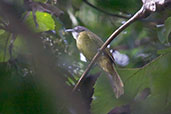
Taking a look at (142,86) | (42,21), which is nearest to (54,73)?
(42,21)

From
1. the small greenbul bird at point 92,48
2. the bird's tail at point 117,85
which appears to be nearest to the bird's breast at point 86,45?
the small greenbul bird at point 92,48

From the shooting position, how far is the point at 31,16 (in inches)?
48.5

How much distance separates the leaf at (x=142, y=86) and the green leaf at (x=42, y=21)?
0.30 metres

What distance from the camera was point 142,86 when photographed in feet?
3.94

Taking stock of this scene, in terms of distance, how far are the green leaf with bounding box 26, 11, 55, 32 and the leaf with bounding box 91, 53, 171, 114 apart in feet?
0.97

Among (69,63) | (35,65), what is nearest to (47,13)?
(35,65)

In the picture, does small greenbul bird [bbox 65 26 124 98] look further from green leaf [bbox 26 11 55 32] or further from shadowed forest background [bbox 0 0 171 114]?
green leaf [bbox 26 11 55 32]

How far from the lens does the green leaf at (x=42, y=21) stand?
1.23 meters

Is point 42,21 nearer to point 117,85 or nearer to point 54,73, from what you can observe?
point 54,73

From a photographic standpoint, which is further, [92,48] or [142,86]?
[92,48]

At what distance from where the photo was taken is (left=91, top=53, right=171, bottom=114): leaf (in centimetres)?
112

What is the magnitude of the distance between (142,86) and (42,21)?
18.7 inches

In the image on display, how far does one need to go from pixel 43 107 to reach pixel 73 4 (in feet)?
2.69

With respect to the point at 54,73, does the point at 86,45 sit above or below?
below
